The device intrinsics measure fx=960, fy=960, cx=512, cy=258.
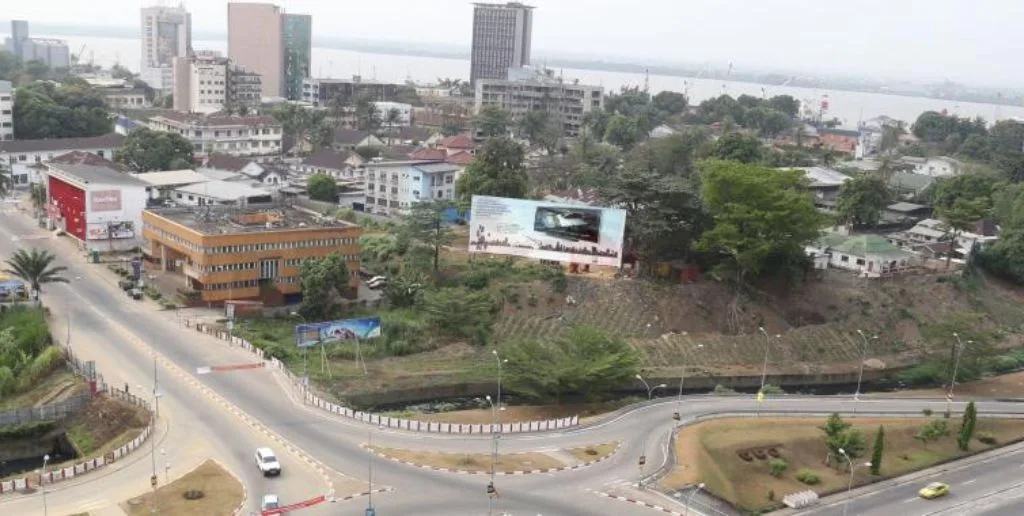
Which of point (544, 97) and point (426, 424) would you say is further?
point (544, 97)

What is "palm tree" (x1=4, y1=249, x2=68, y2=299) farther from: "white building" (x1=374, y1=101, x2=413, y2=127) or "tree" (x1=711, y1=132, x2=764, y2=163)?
"white building" (x1=374, y1=101, x2=413, y2=127)

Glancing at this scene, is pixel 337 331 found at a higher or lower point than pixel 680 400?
higher

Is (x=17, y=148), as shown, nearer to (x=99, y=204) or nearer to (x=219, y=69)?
(x=99, y=204)

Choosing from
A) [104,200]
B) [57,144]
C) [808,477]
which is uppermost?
[57,144]

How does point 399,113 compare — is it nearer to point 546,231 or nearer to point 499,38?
point 499,38

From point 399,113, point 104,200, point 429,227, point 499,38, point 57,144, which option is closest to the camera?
point 429,227

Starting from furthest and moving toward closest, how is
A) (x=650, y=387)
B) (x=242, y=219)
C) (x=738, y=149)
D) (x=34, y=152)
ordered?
(x=34, y=152), (x=738, y=149), (x=242, y=219), (x=650, y=387)

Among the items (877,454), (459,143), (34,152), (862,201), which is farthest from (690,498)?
(34,152)

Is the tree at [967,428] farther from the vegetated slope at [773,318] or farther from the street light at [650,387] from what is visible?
the street light at [650,387]
